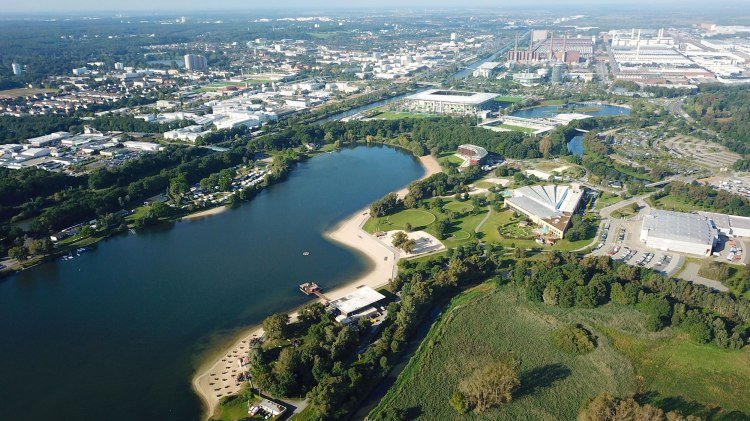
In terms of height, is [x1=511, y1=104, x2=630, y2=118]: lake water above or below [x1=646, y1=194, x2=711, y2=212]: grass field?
above

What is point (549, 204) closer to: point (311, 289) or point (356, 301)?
point (356, 301)

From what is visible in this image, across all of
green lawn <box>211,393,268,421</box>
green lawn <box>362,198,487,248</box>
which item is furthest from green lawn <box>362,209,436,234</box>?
green lawn <box>211,393,268,421</box>

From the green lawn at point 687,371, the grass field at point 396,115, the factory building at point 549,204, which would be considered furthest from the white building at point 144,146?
the green lawn at point 687,371

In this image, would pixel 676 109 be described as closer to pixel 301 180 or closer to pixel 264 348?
pixel 301 180

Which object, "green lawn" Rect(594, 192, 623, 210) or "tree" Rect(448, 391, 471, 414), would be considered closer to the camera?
"tree" Rect(448, 391, 471, 414)

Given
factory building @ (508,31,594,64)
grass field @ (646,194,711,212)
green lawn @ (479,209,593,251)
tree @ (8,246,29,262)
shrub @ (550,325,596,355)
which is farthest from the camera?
factory building @ (508,31,594,64)

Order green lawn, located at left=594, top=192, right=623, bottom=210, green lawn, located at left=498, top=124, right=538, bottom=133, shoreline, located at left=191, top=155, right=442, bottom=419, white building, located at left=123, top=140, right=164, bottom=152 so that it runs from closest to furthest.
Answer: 1. shoreline, located at left=191, top=155, right=442, bottom=419
2. green lawn, located at left=594, top=192, right=623, bottom=210
3. white building, located at left=123, top=140, right=164, bottom=152
4. green lawn, located at left=498, top=124, right=538, bottom=133

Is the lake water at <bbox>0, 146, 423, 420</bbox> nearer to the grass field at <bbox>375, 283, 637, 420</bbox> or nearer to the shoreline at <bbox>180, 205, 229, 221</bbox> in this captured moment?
the shoreline at <bbox>180, 205, 229, 221</bbox>
